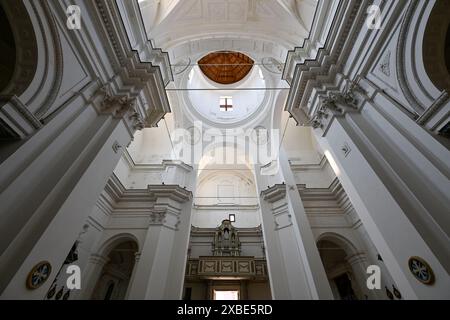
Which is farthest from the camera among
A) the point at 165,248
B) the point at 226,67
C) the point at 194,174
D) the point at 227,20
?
the point at 226,67

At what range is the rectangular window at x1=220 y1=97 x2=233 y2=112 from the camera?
583 inches

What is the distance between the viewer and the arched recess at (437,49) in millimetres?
3057

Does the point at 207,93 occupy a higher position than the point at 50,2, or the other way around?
the point at 207,93

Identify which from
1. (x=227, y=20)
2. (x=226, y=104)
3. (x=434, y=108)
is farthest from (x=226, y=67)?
(x=434, y=108)

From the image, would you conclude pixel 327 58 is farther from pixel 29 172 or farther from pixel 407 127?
pixel 29 172

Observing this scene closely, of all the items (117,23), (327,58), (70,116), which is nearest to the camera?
(70,116)

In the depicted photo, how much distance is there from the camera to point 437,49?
318 cm

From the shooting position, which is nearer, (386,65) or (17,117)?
(17,117)

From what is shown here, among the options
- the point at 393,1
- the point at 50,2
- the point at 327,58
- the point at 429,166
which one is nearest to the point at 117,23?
the point at 50,2

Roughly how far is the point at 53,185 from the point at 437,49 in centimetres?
598

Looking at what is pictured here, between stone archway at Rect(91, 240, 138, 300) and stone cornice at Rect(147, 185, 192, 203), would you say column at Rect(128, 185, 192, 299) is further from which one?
stone archway at Rect(91, 240, 138, 300)

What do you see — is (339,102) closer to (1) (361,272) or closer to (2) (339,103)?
(2) (339,103)

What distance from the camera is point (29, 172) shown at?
118 inches
